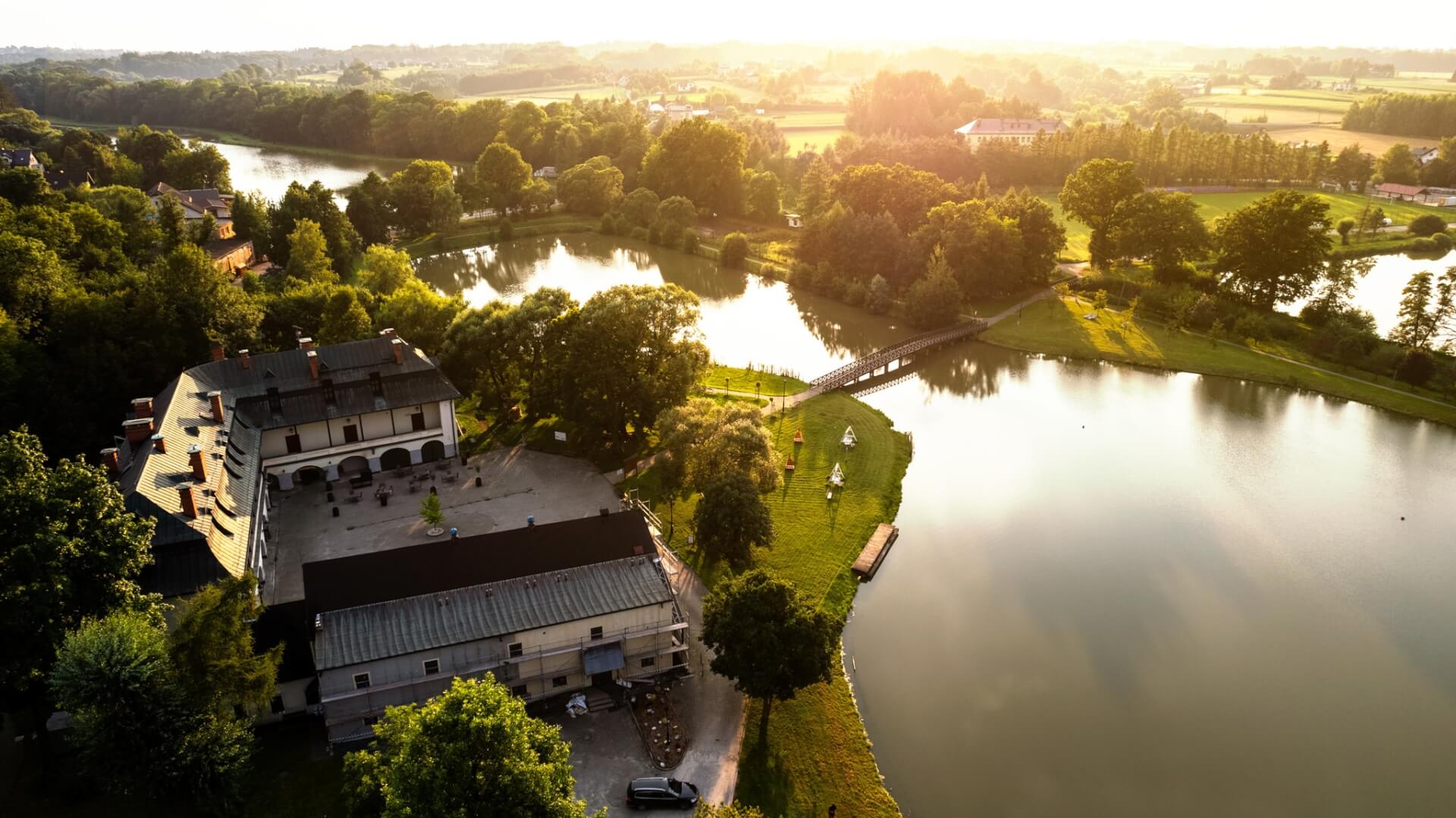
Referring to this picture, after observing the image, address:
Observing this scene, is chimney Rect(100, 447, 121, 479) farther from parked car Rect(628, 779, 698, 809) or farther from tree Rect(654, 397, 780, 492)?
parked car Rect(628, 779, 698, 809)

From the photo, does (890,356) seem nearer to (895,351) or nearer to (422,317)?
(895,351)

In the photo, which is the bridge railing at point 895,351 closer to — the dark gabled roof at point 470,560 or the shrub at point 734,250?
the shrub at point 734,250

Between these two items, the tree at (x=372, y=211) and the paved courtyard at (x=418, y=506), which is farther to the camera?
the tree at (x=372, y=211)

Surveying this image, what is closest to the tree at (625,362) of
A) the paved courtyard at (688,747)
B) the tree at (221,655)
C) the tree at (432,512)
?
the tree at (432,512)

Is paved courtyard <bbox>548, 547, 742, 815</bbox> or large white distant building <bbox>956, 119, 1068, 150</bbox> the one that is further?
large white distant building <bbox>956, 119, 1068, 150</bbox>

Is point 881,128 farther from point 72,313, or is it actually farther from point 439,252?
point 72,313

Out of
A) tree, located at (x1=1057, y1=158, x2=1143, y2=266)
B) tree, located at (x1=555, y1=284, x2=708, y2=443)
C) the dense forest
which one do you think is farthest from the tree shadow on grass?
the dense forest

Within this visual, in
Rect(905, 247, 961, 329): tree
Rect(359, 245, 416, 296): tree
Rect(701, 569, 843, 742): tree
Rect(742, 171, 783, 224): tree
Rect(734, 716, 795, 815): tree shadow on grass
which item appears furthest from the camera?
Rect(742, 171, 783, 224): tree
